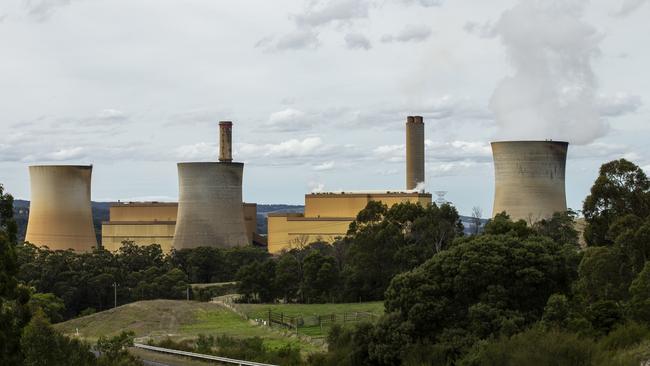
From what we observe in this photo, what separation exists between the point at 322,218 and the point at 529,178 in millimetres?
25002

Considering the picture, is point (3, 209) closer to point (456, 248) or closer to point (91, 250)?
point (456, 248)

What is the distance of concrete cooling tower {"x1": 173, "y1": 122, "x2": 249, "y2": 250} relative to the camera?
207ft

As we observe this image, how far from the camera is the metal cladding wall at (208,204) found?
2488 inches

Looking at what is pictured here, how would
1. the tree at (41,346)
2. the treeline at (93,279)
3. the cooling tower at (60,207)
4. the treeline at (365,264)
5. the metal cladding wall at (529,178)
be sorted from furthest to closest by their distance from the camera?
the cooling tower at (60,207) → the treeline at (93,279) → the metal cladding wall at (529,178) → the treeline at (365,264) → the tree at (41,346)

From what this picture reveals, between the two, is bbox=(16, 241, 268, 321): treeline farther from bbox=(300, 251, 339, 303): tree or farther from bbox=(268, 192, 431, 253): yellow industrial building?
bbox=(268, 192, 431, 253): yellow industrial building

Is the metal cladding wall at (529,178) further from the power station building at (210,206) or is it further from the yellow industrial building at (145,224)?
the yellow industrial building at (145,224)

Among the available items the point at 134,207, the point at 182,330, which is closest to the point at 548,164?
the point at 182,330

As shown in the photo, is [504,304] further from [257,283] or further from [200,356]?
[257,283]

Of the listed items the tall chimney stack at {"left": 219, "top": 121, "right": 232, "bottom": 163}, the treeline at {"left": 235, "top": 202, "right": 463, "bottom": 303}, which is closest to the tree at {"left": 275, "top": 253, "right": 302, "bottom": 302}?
the treeline at {"left": 235, "top": 202, "right": 463, "bottom": 303}

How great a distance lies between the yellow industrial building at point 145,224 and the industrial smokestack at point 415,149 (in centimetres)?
1299

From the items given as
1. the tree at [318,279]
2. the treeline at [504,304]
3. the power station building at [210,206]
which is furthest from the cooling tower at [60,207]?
the treeline at [504,304]

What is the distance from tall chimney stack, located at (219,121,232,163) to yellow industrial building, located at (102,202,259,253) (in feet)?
14.6

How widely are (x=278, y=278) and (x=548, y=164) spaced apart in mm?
14043

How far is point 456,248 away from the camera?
24.6 metres
